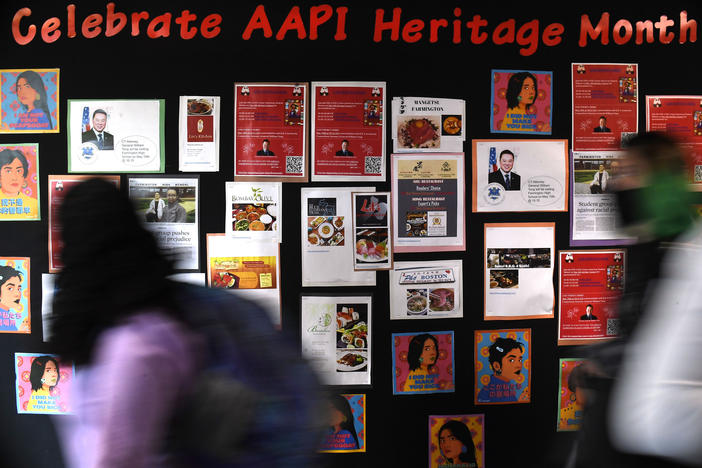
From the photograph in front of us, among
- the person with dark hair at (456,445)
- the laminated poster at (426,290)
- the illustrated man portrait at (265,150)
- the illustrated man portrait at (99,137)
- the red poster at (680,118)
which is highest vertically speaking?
the red poster at (680,118)

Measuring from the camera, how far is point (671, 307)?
3.21ft

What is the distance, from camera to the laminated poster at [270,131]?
5.82 feet

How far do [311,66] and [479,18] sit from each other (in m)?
0.73

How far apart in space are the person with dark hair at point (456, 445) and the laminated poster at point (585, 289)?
1.86ft

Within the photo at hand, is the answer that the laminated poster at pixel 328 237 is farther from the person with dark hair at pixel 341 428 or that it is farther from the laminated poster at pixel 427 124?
the person with dark hair at pixel 341 428

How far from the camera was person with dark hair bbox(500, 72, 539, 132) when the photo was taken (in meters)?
1.82

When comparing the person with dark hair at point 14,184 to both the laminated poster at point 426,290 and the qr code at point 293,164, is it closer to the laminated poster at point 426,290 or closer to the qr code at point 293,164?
the qr code at point 293,164

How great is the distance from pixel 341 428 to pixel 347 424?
30 mm

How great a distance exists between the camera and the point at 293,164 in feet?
5.87

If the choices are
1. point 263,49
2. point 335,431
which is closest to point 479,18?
point 263,49

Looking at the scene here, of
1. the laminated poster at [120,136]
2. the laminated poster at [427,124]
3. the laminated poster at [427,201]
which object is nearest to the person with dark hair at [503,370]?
the laminated poster at [427,201]

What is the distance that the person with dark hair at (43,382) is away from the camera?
1787 millimetres

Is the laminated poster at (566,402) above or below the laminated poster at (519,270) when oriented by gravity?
below

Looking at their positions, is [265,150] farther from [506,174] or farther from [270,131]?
[506,174]
